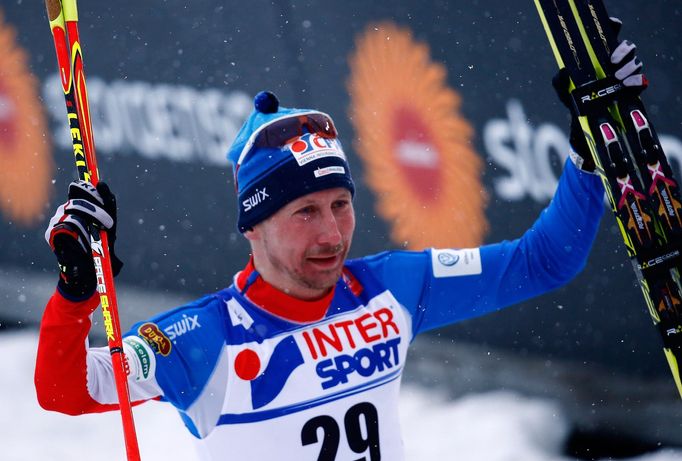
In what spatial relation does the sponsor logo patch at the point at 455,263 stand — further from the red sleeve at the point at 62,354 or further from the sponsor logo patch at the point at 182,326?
the red sleeve at the point at 62,354

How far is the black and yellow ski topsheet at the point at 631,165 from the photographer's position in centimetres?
345

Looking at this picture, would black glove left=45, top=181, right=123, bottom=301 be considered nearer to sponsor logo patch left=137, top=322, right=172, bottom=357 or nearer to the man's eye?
sponsor logo patch left=137, top=322, right=172, bottom=357

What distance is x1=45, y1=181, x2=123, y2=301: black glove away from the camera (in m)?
2.94

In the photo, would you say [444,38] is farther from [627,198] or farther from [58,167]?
[58,167]

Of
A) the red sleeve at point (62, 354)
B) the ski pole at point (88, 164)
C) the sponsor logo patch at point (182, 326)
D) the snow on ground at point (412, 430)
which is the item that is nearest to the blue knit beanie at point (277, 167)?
the sponsor logo patch at point (182, 326)

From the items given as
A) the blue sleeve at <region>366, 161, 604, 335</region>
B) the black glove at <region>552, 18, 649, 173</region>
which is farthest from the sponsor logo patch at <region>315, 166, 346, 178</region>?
the black glove at <region>552, 18, 649, 173</region>

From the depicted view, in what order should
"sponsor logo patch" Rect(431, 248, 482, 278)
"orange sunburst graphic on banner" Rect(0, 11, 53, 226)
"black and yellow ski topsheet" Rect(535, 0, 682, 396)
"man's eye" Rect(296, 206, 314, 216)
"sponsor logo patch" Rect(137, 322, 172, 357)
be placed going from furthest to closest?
"orange sunburst graphic on banner" Rect(0, 11, 53, 226) < "sponsor logo patch" Rect(431, 248, 482, 278) < "black and yellow ski topsheet" Rect(535, 0, 682, 396) < "man's eye" Rect(296, 206, 314, 216) < "sponsor logo patch" Rect(137, 322, 172, 357)

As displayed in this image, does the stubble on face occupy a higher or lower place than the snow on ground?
higher

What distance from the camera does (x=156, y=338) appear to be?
10.5 ft

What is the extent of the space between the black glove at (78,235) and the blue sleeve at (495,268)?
3.21ft

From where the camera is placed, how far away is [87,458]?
5.99m

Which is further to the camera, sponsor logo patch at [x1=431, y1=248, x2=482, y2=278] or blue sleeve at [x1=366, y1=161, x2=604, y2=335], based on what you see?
sponsor logo patch at [x1=431, y1=248, x2=482, y2=278]

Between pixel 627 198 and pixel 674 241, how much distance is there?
202 millimetres

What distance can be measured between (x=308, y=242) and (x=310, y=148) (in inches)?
13.7
